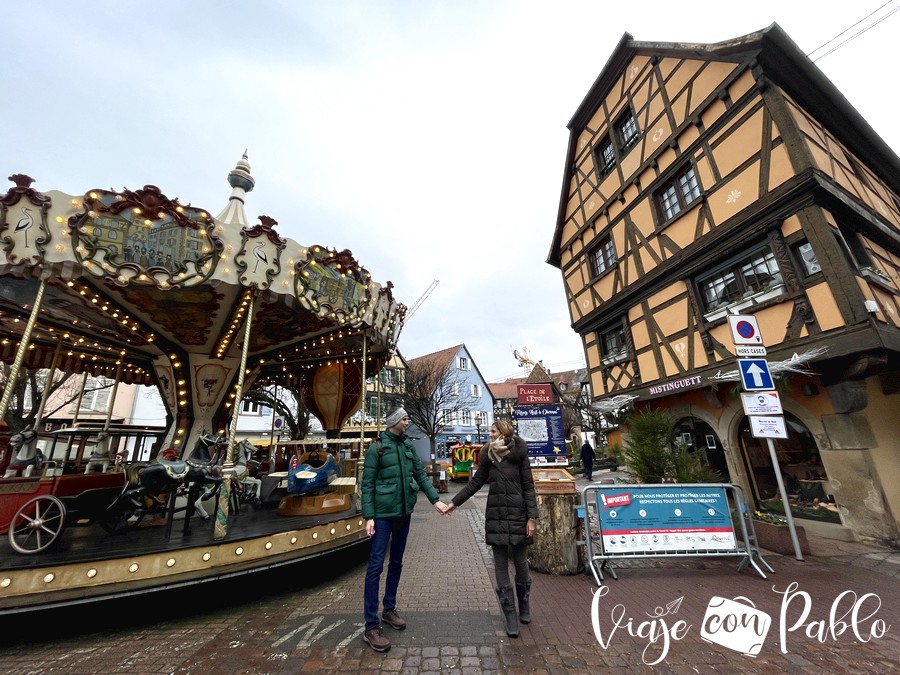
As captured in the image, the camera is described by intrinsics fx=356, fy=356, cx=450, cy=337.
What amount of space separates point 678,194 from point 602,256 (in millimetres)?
3154

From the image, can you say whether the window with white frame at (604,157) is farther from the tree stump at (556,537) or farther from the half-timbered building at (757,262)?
the tree stump at (556,537)

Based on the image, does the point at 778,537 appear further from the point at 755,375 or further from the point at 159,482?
the point at 159,482

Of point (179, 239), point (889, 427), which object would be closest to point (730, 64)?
point (889, 427)

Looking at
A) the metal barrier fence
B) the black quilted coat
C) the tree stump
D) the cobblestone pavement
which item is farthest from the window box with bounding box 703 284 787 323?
the black quilted coat

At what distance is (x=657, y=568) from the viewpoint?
496 centimetres

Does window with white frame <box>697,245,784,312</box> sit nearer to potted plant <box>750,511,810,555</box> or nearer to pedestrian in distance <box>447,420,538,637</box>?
potted plant <box>750,511,810,555</box>

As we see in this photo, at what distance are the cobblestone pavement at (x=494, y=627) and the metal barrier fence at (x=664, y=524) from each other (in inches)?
11.6

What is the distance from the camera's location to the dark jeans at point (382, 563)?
310 centimetres

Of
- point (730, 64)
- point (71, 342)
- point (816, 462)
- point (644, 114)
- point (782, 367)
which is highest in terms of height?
point (644, 114)

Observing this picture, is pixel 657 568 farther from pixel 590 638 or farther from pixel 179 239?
pixel 179 239

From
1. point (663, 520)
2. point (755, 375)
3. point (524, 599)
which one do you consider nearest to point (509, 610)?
point (524, 599)

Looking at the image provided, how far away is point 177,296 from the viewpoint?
21.0 ft

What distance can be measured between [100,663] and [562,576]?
480cm

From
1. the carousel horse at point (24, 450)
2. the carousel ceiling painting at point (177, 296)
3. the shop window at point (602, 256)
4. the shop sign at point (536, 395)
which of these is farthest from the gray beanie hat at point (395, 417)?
the shop window at point (602, 256)
